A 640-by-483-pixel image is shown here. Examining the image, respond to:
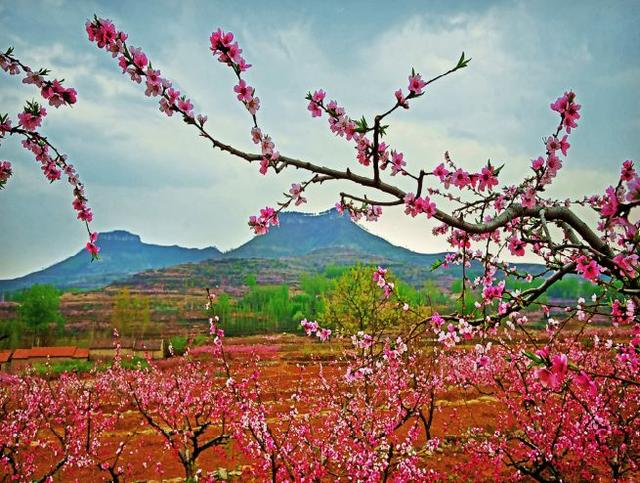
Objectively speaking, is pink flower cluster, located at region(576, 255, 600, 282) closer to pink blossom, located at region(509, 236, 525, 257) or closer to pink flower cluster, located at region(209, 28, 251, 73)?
pink blossom, located at region(509, 236, 525, 257)

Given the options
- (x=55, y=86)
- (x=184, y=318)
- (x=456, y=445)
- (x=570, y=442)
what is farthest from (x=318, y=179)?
(x=184, y=318)

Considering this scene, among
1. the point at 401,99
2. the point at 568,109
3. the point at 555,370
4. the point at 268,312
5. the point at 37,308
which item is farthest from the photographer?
the point at 268,312

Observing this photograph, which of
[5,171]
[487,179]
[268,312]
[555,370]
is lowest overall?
[268,312]

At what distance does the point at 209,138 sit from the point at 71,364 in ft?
125

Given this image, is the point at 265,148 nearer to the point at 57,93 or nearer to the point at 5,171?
the point at 57,93

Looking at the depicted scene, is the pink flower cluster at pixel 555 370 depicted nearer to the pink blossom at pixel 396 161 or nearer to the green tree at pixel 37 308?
the pink blossom at pixel 396 161

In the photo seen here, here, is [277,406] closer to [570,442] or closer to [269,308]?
[570,442]

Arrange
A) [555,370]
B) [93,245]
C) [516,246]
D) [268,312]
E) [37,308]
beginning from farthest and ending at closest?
1. [268,312]
2. [37,308]
3. [93,245]
4. [516,246]
5. [555,370]

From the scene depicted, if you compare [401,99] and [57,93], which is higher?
[57,93]

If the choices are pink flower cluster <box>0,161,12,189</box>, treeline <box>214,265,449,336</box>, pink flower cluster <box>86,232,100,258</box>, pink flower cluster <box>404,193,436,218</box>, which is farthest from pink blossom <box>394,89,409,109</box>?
treeline <box>214,265,449,336</box>

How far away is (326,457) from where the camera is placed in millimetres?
6875

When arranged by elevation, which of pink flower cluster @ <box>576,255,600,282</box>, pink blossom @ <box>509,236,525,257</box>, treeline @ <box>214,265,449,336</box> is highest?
pink blossom @ <box>509,236,525,257</box>

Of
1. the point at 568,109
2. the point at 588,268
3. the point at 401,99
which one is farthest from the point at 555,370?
the point at 568,109

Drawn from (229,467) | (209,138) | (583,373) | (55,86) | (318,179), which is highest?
(55,86)
